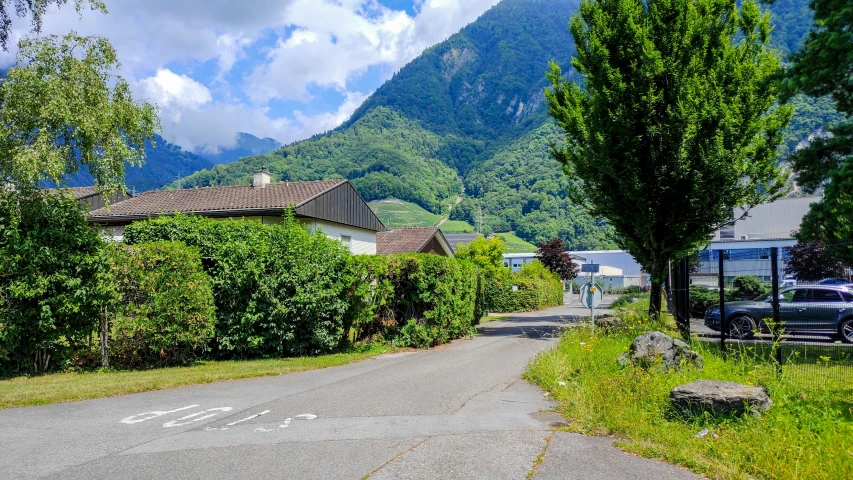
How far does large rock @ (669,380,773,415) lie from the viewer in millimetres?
6305

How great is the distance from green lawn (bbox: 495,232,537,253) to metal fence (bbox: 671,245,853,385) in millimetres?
100830

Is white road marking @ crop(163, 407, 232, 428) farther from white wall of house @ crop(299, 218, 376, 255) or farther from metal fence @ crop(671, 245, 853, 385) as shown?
white wall of house @ crop(299, 218, 376, 255)

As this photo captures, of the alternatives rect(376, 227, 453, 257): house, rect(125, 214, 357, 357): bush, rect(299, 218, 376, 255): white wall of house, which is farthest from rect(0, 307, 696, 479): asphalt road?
rect(376, 227, 453, 257): house

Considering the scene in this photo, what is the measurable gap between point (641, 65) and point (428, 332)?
1096 centimetres

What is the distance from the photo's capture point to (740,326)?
428 inches

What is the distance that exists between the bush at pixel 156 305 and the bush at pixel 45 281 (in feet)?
1.75

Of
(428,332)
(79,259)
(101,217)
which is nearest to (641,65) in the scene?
(428,332)

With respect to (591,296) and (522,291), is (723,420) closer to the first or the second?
(591,296)

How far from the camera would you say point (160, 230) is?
47.3 feet

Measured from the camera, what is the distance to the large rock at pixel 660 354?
8.84 metres

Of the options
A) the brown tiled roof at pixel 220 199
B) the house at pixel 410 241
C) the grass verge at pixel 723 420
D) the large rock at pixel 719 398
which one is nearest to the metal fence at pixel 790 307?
the grass verge at pixel 723 420

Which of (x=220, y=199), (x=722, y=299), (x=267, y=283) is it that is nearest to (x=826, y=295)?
(x=722, y=299)

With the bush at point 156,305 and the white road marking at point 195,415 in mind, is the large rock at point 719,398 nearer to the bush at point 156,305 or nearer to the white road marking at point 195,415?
the white road marking at point 195,415

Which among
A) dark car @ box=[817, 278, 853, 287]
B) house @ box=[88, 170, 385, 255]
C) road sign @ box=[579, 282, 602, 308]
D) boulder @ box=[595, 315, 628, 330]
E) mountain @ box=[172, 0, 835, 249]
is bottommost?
boulder @ box=[595, 315, 628, 330]
